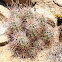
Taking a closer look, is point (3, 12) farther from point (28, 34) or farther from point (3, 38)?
point (28, 34)

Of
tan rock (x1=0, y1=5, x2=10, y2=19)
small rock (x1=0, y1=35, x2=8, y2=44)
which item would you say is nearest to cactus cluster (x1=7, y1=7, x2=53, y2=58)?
small rock (x1=0, y1=35, x2=8, y2=44)

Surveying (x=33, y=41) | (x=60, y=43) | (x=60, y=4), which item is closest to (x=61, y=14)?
(x=60, y=4)

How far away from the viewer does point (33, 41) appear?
3.41 metres

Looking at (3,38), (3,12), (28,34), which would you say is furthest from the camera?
(3,12)

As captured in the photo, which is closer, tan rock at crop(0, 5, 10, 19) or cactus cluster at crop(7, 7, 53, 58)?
cactus cluster at crop(7, 7, 53, 58)

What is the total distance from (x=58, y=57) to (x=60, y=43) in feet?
2.07

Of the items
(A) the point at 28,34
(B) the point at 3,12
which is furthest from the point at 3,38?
(B) the point at 3,12

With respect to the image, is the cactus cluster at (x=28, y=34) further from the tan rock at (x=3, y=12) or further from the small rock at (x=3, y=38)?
the tan rock at (x=3, y=12)

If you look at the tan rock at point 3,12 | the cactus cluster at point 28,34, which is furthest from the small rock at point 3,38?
the tan rock at point 3,12

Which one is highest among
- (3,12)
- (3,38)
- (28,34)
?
(3,12)

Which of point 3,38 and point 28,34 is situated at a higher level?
point 28,34

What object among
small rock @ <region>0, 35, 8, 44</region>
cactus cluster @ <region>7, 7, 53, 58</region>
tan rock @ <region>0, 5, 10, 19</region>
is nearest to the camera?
cactus cluster @ <region>7, 7, 53, 58</region>

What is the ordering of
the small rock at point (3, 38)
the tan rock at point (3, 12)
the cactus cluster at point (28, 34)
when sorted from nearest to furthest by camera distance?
the cactus cluster at point (28, 34) → the small rock at point (3, 38) → the tan rock at point (3, 12)

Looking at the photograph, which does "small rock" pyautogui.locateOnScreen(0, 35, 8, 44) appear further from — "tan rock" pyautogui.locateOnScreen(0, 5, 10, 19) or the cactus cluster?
"tan rock" pyautogui.locateOnScreen(0, 5, 10, 19)
